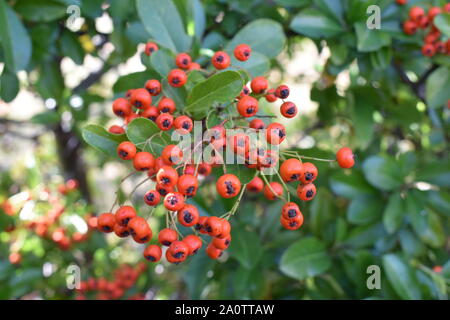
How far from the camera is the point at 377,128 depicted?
3051 mm

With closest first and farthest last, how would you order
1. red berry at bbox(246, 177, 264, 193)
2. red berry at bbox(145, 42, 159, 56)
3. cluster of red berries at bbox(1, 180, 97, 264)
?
red berry at bbox(246, 177, 264, 193)
red berry at bbox(145, 42, 159, 56)
cluster of red berries at bbox(1, 180, 97, 264)

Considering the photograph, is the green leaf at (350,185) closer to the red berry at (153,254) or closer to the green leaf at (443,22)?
the green leaf at (443,22)

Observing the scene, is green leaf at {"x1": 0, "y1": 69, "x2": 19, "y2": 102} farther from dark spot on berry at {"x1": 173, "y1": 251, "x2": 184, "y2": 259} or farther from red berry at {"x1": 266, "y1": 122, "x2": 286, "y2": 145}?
red berry at {"x1": 266, "y1": 122, "x2": 286, "y2": 145}

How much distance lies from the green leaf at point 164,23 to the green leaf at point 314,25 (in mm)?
472

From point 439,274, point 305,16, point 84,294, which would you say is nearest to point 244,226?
point 439,274

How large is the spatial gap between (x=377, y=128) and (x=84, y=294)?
2.25 meters

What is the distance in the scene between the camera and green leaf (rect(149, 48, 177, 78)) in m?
1.35

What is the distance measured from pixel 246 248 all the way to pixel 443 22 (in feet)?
3.95

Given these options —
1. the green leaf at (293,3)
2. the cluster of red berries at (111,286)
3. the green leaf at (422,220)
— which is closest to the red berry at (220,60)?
the green leaf at (293,3)

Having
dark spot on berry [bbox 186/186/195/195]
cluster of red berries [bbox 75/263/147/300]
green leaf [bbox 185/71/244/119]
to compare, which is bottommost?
cluster of red berries [bbox 75/263/147/300]

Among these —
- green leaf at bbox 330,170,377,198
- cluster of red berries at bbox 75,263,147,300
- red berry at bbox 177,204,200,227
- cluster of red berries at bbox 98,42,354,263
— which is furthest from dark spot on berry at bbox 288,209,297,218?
cluster of red berries at bbox 75,263,147,300

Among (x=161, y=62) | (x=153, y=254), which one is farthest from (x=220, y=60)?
(x=153, y=254)

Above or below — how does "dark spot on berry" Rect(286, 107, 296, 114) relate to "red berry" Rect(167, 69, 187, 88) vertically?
below

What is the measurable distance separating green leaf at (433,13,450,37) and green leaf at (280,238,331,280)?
1018 mm
